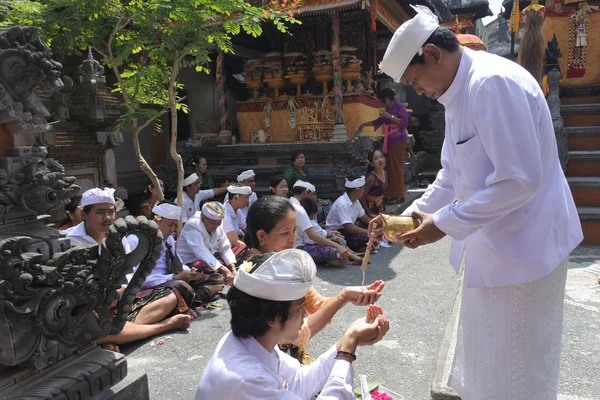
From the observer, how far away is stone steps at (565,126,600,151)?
7.35 m

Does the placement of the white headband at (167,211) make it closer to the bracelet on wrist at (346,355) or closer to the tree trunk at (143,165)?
the tree trunk at (143,165)

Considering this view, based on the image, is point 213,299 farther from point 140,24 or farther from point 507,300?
point 507,300

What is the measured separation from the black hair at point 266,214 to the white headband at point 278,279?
0.93 meters

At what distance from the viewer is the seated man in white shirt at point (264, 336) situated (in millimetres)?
1657

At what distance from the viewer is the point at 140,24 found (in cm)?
485

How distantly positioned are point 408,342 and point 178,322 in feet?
6.27

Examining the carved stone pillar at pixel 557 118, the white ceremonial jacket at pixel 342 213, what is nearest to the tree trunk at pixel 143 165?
the white ceremonial jacket at pixel 342 213

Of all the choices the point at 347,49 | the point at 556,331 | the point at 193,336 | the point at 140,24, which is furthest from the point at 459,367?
the point at 347,49

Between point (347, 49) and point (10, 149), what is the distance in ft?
27.8

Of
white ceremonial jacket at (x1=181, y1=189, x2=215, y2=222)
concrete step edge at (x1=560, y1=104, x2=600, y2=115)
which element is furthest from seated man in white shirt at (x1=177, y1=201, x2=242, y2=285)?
concrete step edge at (x1=560, y1=104, x2=600, y2=115)

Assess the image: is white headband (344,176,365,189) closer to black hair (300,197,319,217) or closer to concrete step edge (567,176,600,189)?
black hair (300,197,319,217)

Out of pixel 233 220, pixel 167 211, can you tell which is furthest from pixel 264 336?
pixel 233 220

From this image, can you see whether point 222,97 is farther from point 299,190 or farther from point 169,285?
point 169,285

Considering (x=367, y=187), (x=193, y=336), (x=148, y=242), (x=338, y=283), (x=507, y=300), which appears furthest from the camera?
(x=367, y=187)
